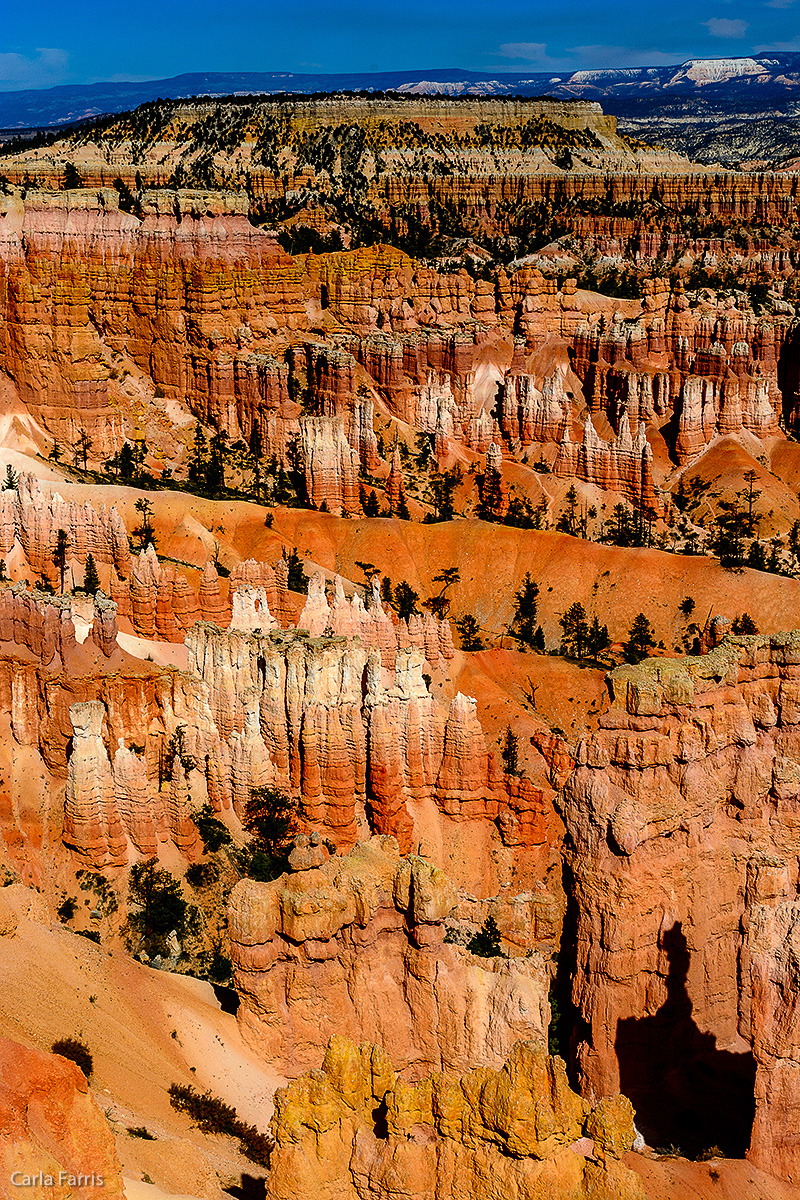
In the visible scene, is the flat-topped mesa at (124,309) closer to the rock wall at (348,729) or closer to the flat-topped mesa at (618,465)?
the flat-topped mesa at (618,465)

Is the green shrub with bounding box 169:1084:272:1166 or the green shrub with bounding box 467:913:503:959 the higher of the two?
the green shrub with bounding box 169:1084:272:1166

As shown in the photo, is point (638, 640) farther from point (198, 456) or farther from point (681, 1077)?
point (681, 1077)

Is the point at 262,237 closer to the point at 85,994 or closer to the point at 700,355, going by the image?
the point at 700,355

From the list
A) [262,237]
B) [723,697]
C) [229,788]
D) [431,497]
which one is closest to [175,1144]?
[723,697]

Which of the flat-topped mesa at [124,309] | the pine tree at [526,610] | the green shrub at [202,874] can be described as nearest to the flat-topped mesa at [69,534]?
the green shrub at [202,874]

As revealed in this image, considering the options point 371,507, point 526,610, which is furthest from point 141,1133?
point 371,507

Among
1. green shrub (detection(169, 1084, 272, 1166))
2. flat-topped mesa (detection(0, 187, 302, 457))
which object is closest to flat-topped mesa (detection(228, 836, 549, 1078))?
green shrub (detection(169, 1084, 272, 1166))

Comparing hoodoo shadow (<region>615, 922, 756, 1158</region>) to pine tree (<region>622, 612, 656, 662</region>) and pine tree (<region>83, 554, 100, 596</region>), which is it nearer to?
pine tree (<region>83, 554, 100, 596</region>)
